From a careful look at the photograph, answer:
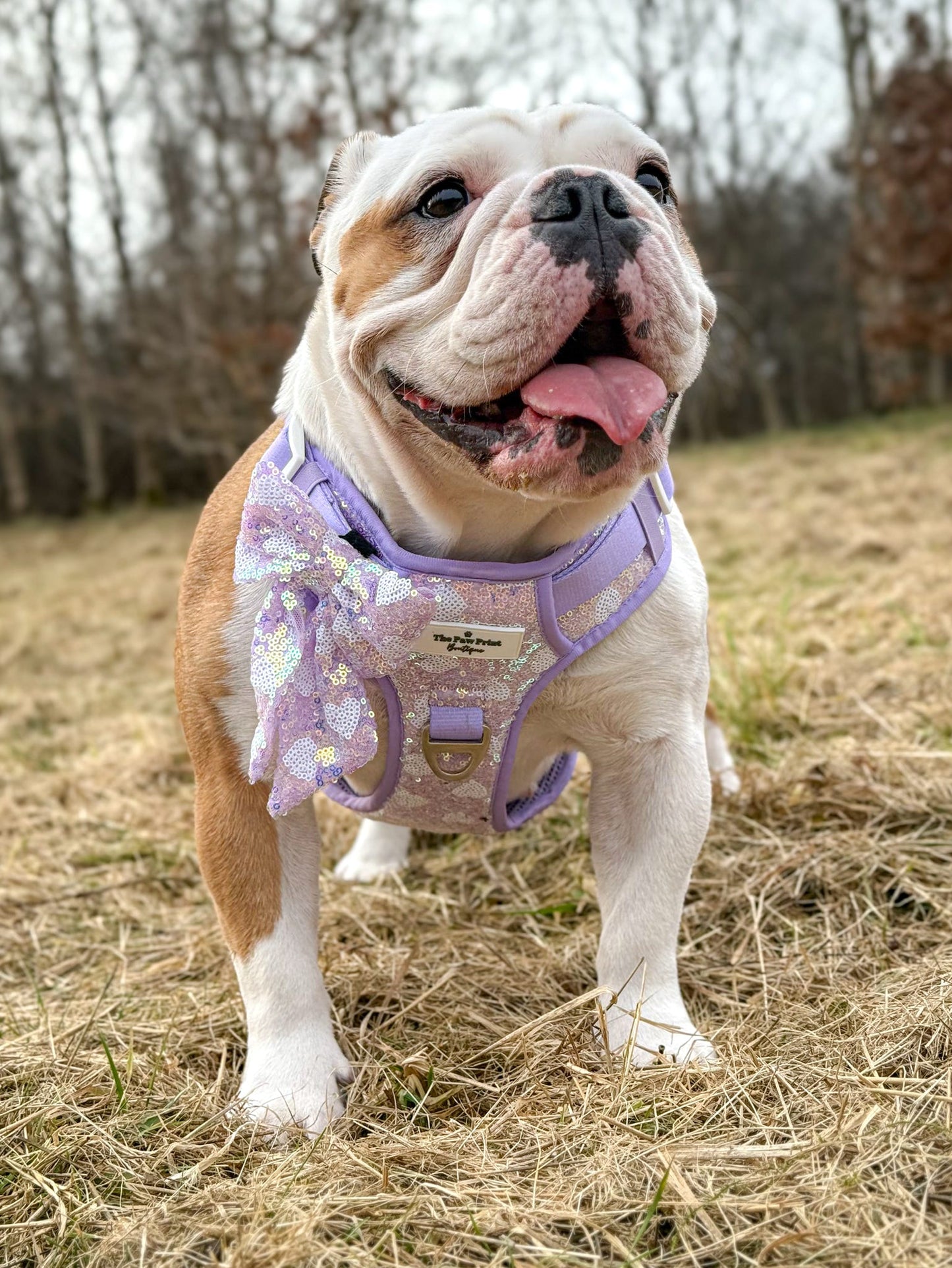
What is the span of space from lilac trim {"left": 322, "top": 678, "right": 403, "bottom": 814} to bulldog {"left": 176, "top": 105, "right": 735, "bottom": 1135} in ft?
0.04

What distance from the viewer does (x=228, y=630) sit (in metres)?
2.15

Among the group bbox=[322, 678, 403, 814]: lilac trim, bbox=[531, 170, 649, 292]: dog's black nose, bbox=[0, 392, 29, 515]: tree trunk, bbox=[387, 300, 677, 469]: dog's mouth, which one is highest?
bbox=[531, 170, 649, 292]: dog's black nose

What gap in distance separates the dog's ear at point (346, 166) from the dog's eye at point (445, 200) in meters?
0.35

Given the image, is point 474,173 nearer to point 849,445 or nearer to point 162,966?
point 162,966

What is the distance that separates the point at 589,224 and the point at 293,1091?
153 cm

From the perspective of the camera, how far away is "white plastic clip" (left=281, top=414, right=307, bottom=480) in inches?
86.7

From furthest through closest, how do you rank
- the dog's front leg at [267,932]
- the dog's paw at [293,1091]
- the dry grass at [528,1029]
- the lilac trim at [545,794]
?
1. the lilac trim at [545,794]
2. the dog's front leg at [267,932]
3. the dog's paw at [293,1091]
4. the dry grass at [528,1029]

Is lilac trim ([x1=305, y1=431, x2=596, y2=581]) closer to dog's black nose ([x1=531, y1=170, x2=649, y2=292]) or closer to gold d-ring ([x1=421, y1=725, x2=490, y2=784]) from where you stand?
gold d-ring ([x1=421, y1=725, x2=490, y2=784])

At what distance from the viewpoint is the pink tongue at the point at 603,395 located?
6.05 feet

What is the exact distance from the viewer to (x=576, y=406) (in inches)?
72.7

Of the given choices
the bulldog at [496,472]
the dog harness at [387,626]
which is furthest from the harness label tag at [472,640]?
the bulldog at [496,472]

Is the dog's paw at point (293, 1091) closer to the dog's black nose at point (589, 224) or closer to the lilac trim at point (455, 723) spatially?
the lilac trim at point (455, 723)

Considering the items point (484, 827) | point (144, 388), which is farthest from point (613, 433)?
point (144, 388)

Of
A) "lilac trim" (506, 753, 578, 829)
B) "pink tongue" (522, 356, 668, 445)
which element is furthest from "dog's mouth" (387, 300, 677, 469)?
"lilac trim" (506, 753, 578, 829)
